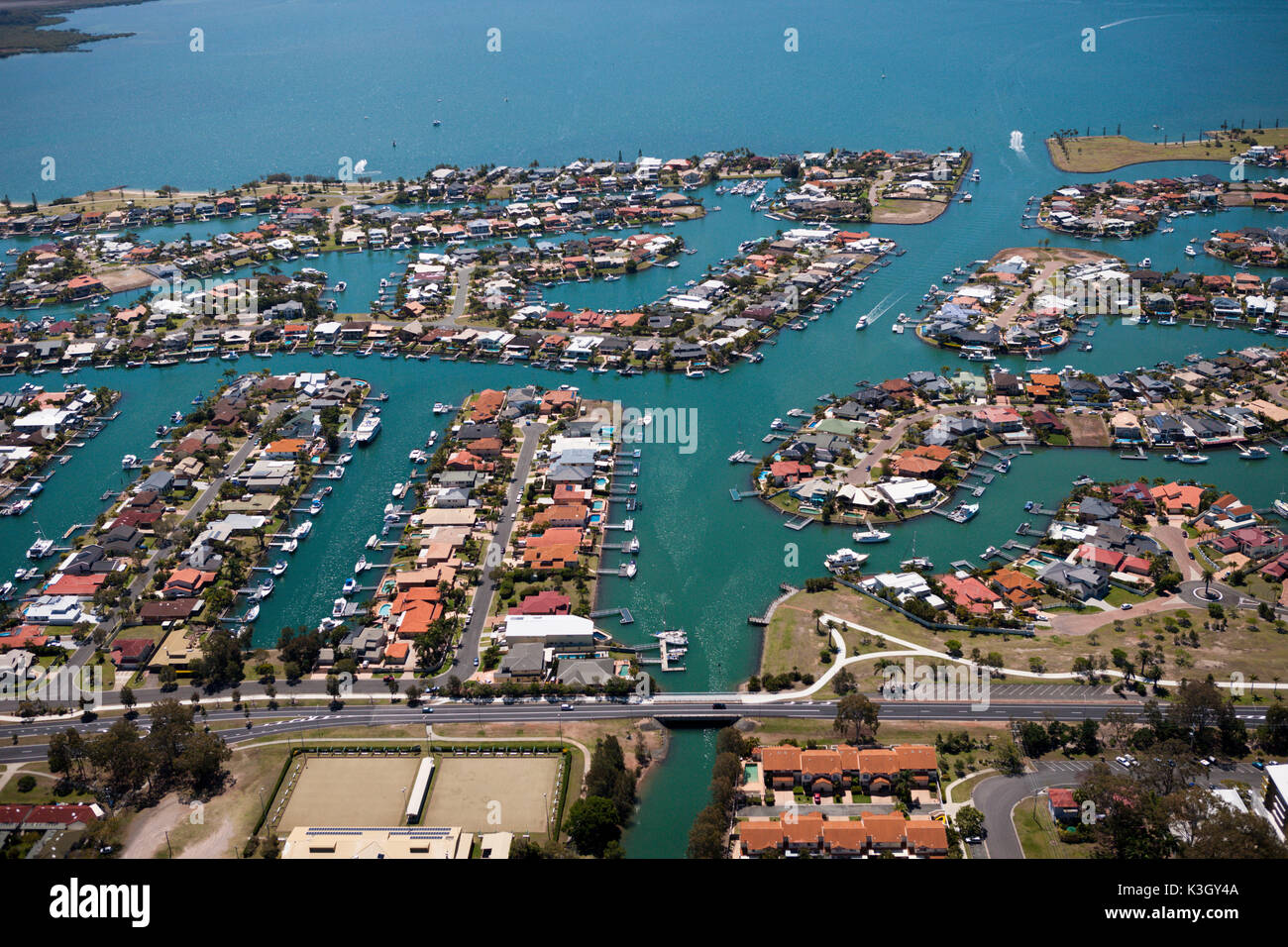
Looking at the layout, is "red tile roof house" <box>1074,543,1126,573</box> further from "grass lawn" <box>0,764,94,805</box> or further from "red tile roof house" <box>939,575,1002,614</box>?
"grass lawn" <box>0,764,94,805</box>

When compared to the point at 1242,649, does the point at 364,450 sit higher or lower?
higher

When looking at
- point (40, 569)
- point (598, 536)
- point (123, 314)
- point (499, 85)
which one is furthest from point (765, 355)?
point (499, 85)

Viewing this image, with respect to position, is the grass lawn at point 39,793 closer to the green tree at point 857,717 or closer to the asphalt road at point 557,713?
the asphalt road at point 557,713

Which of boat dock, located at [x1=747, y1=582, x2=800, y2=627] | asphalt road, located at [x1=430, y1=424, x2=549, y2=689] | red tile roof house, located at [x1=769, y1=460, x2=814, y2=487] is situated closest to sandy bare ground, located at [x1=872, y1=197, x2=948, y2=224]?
red tile roof house, located at [x1=769, y1=460, x2=814, y2=487]

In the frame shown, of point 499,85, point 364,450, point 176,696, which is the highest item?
point 499,85
